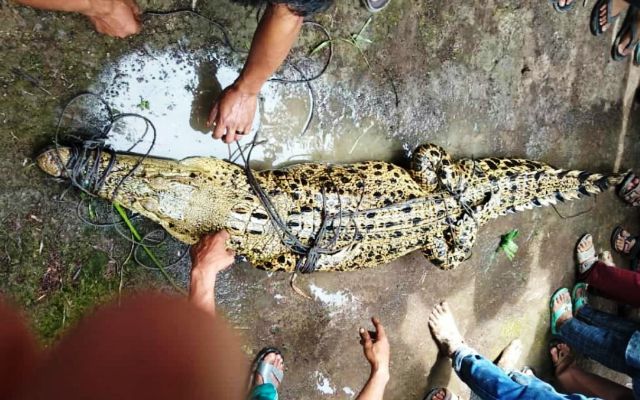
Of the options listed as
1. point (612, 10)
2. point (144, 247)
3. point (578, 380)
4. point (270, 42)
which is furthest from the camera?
point (578, 380)

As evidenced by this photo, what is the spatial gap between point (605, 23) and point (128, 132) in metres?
4.01

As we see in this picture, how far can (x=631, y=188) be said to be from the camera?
4984 millimetres

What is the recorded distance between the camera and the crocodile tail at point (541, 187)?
13.4ft

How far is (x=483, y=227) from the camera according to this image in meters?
4.48

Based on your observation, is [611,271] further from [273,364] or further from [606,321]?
[273,364]

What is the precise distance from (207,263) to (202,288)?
0.60ft

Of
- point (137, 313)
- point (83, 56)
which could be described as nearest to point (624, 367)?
point (137, 313)

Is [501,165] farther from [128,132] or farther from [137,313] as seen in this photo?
[137,313]

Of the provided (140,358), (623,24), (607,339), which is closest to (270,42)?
(140,358)

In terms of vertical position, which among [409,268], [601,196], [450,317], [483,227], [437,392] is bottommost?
[437,392]

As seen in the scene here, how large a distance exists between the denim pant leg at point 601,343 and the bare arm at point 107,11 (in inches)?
163

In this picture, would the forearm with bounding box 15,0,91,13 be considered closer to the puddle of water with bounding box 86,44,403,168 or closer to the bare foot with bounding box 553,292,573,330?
the puddle of water with bounding box 86,44,403,168

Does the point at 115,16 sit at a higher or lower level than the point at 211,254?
higher

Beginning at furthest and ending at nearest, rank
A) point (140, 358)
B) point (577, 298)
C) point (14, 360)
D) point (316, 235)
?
1. point (577, 298)
2. point (316, 235)
3. point (14, 360)
4. point (140, 358)
